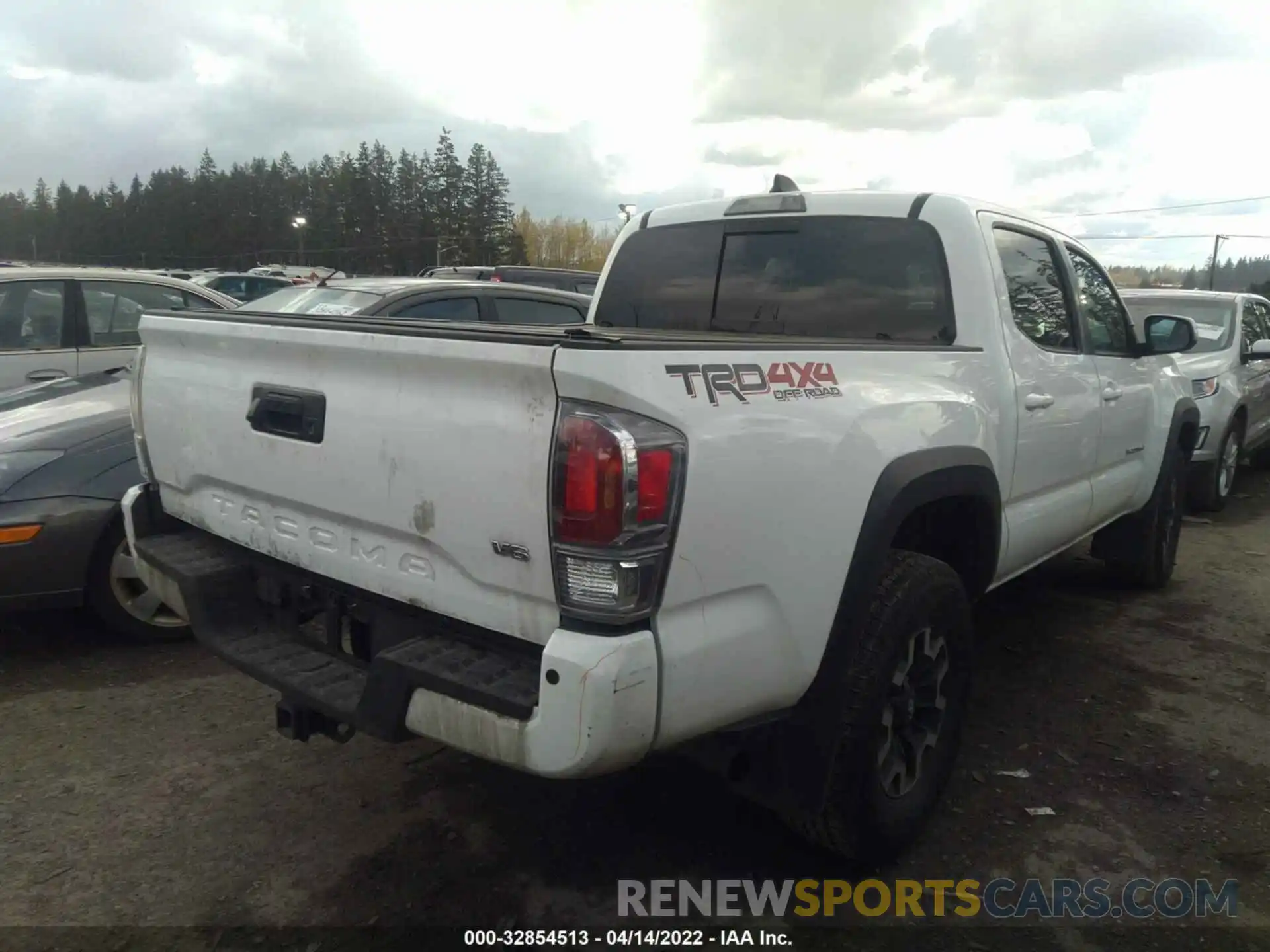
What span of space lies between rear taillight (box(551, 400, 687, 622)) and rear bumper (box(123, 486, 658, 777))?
88 millimetres

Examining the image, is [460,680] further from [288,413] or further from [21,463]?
[21,463]

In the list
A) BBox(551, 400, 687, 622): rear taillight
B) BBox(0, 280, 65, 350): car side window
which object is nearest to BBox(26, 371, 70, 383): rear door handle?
BBox(0, 280, 65, 350): car side window

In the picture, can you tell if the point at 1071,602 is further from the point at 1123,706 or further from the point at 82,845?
the point at 82,845

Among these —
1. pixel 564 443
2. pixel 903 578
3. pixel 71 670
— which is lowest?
pixel 71 670

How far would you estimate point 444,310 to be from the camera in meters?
6.50

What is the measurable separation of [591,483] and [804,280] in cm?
194

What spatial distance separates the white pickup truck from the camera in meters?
1.89

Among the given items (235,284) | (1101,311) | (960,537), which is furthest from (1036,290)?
(235,284)

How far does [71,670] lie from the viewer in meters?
4.11

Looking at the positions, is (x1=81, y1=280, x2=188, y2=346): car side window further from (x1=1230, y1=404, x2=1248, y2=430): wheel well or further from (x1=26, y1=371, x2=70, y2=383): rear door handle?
(x1=1230, y1=404, x2=1248, y2=430): wheel well

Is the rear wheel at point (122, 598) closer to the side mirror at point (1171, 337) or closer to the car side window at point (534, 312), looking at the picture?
the car side window at point (534, 312)

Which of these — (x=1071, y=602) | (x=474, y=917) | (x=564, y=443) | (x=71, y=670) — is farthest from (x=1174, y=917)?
(x=71, y=670)

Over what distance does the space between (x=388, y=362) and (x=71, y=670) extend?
290 centimetres

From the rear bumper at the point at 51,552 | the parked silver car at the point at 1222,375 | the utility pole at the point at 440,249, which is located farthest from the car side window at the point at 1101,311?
the utility pole at the point at 440,249
